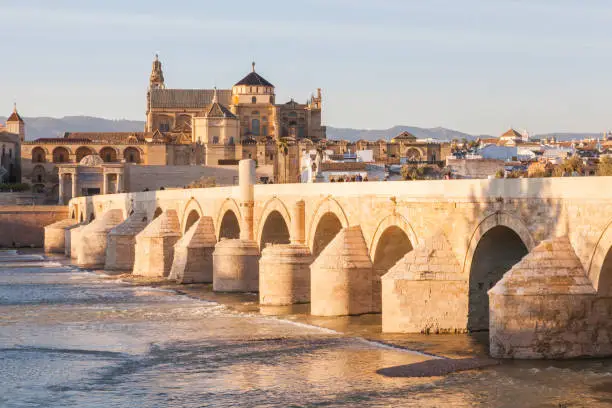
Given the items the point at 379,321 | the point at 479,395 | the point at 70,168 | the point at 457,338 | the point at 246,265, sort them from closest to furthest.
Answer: the point at 479,395 < the point at 457,338 < the point at 379,321 < the point at 246,265 < the point at 70,168

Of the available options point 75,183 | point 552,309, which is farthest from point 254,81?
point 552,309

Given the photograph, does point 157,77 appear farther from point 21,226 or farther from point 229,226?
point 229,226

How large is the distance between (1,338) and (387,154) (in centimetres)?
9386

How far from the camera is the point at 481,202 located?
22859 mm

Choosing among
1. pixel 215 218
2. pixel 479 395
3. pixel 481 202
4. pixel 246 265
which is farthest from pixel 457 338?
pixel 215 218

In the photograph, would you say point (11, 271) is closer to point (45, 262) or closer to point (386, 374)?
point (45, 262)

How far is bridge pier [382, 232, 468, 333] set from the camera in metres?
23.1

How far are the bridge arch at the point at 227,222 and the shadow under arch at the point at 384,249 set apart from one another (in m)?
12.8

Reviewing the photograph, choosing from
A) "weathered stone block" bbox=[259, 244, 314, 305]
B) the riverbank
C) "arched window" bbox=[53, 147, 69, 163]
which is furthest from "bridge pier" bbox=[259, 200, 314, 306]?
"arched window" bbox=[53, 147, 69, 163]

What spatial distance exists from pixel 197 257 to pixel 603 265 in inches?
899

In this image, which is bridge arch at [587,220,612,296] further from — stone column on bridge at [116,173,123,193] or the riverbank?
stone column on bridge at [116,173,123,193]

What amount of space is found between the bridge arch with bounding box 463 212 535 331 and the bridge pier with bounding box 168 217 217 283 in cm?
1790

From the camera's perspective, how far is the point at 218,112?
119625mm

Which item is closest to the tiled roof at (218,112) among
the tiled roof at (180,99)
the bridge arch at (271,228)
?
the tiled roof at (180,99)
